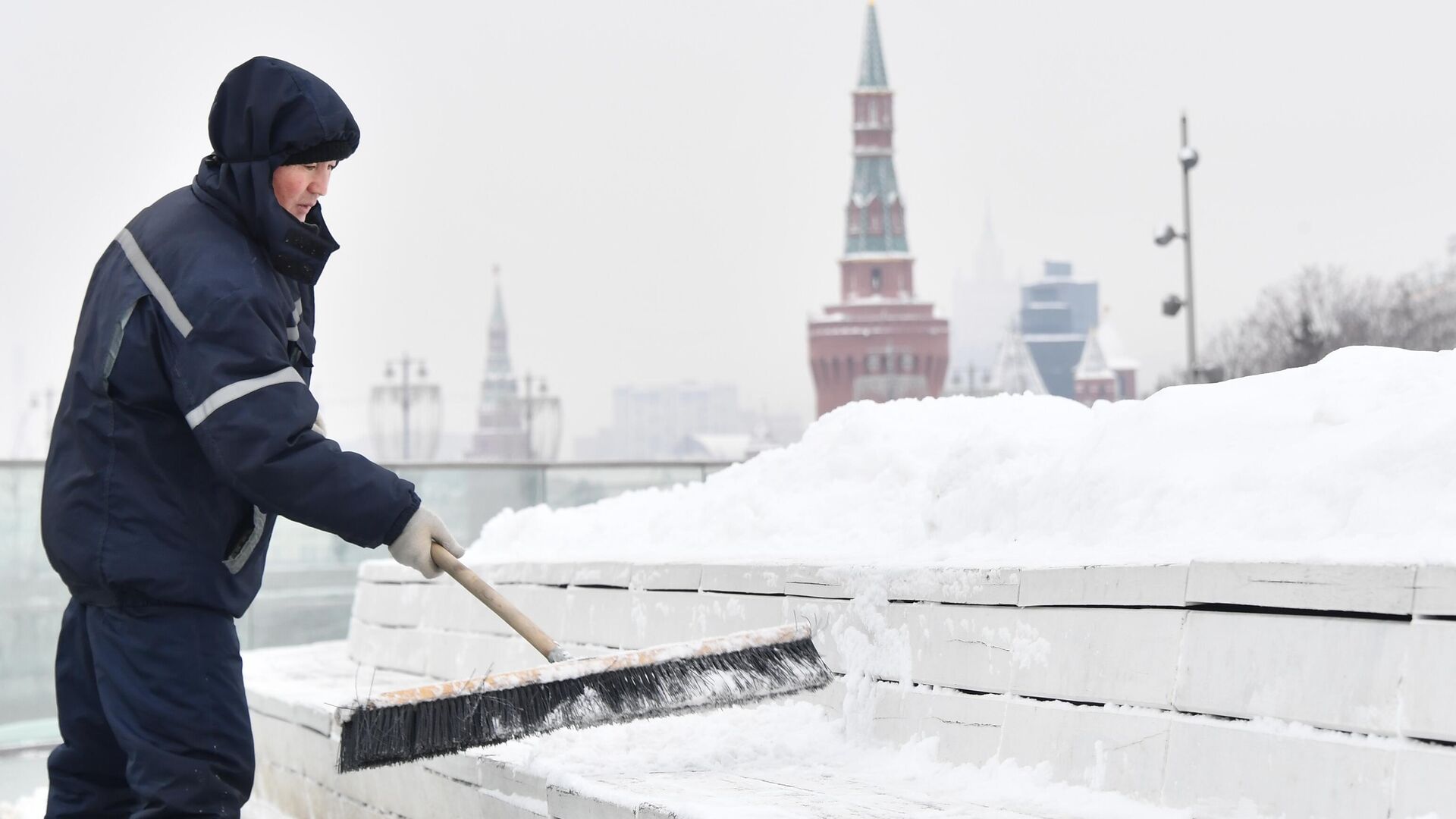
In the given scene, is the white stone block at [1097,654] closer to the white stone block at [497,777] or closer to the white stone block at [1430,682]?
the white stone block at [1430,682]

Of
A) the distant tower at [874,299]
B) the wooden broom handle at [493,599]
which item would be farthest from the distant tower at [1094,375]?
the wooden broom handle at [493,599]

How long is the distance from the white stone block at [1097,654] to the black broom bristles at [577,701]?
70cm

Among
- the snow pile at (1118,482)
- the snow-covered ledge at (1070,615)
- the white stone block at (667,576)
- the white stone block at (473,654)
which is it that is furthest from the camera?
the white stone block at (473,654)

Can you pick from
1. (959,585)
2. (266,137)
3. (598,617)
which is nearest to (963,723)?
(959,585)

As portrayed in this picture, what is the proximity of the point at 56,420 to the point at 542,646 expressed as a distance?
130 cm

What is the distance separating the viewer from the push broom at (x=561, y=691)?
3812 mm

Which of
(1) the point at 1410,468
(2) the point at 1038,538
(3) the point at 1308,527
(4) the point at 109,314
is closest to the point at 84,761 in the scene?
(4) the point at 109,314

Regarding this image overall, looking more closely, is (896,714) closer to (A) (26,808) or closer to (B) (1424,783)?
(B) (1424,783)

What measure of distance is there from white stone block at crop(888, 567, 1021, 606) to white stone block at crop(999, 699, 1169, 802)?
0.26 meters

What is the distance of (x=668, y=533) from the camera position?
587cm

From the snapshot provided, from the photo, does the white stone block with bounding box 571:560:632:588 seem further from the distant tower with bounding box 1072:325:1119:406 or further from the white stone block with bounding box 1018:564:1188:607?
the distant tower with bounding box 1072:325:1119:406

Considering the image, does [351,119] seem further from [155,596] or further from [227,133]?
[155,596]

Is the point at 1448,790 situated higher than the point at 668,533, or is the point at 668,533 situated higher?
the point at 668,533

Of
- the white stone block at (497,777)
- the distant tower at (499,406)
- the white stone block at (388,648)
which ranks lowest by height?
the white stone block at (497,777)
